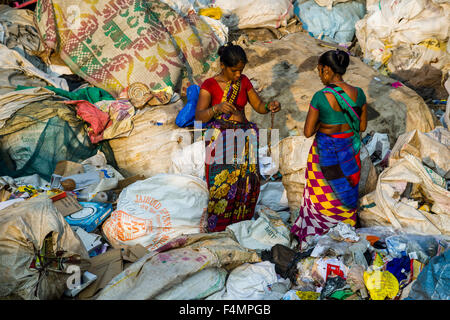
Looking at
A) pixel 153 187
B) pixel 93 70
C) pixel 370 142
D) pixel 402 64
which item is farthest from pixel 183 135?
pixel 402 64

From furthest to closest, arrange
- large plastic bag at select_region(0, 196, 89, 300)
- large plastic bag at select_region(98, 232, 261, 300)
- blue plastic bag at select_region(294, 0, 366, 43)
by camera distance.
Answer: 1. blue plastic bag at select_region(294, 0, 366, 43)
2. large plastic bag at select_region(0, 196, 89, 300)
3. large plastic bag at select_region(98, 232, 261, 300)

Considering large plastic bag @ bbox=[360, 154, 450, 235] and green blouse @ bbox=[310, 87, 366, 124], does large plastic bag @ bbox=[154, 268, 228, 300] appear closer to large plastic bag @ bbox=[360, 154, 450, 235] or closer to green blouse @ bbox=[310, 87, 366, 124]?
green blouse @ bbox=[310, 87, 366, 124]

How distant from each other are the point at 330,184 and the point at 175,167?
1.41 metres

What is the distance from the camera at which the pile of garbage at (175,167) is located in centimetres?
216

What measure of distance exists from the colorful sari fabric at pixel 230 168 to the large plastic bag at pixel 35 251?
1.08 meters

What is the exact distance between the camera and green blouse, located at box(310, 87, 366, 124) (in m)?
2.73

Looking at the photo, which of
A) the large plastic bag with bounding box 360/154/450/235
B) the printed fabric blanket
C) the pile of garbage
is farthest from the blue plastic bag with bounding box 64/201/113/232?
the large plastic bag with bounding box 360/154/450/235

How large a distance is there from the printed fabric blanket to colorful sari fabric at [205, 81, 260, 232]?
1.67m

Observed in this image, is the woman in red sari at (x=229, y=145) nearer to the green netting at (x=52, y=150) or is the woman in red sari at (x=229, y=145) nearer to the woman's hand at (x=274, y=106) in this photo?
the woman's hand at (x=274, y=106)

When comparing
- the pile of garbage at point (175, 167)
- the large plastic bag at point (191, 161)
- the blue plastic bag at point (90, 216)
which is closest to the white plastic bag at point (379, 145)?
the pile of garbage at point (175, 167)

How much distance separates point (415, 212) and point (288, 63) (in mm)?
2429

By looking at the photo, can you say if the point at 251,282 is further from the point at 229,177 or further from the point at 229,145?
the point at 229,145

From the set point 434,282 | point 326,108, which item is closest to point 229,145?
point 326,108

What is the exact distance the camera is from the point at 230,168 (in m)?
3.09
